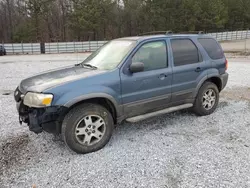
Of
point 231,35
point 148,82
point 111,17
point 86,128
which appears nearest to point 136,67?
point 148,82

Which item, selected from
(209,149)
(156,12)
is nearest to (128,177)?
(209,149)

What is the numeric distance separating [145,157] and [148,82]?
116 cm

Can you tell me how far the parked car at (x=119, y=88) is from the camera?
2.94m

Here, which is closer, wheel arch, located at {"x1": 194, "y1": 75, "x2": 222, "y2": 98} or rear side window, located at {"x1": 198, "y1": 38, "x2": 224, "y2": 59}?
wheel arch, located at {"x1": 194, "y1": 75, "x2": 222, "y2": 98}

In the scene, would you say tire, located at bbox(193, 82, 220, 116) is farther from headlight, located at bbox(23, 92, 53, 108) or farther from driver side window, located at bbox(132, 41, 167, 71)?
headlight, located at bbox(23, 92, 53, 108)

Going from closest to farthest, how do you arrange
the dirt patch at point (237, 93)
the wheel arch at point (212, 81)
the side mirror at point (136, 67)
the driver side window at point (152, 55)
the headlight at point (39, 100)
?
the headlight at point (39, 100)
the side mirror at point (136, 67)
the driver side window at point (152, 55)
the wheel arch at point (212, 81)
the dirt patch at point (237, 93)

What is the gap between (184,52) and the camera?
402cm

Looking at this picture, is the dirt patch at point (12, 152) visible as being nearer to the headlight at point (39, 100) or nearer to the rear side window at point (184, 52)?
the headlight at point (39, 100)

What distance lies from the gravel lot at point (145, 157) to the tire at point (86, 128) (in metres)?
Answer: 0.14

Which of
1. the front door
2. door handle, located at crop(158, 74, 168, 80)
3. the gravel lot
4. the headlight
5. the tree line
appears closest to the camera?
the gravel lot

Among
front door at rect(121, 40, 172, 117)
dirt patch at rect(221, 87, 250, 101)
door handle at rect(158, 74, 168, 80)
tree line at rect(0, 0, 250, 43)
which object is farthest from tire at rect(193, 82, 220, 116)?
tree line at rect(0, 0, 250, 43)

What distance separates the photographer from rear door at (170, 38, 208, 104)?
3.89 meters

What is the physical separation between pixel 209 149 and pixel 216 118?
132cm

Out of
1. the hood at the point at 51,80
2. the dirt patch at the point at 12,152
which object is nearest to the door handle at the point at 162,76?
the hood at the point at 51,80
